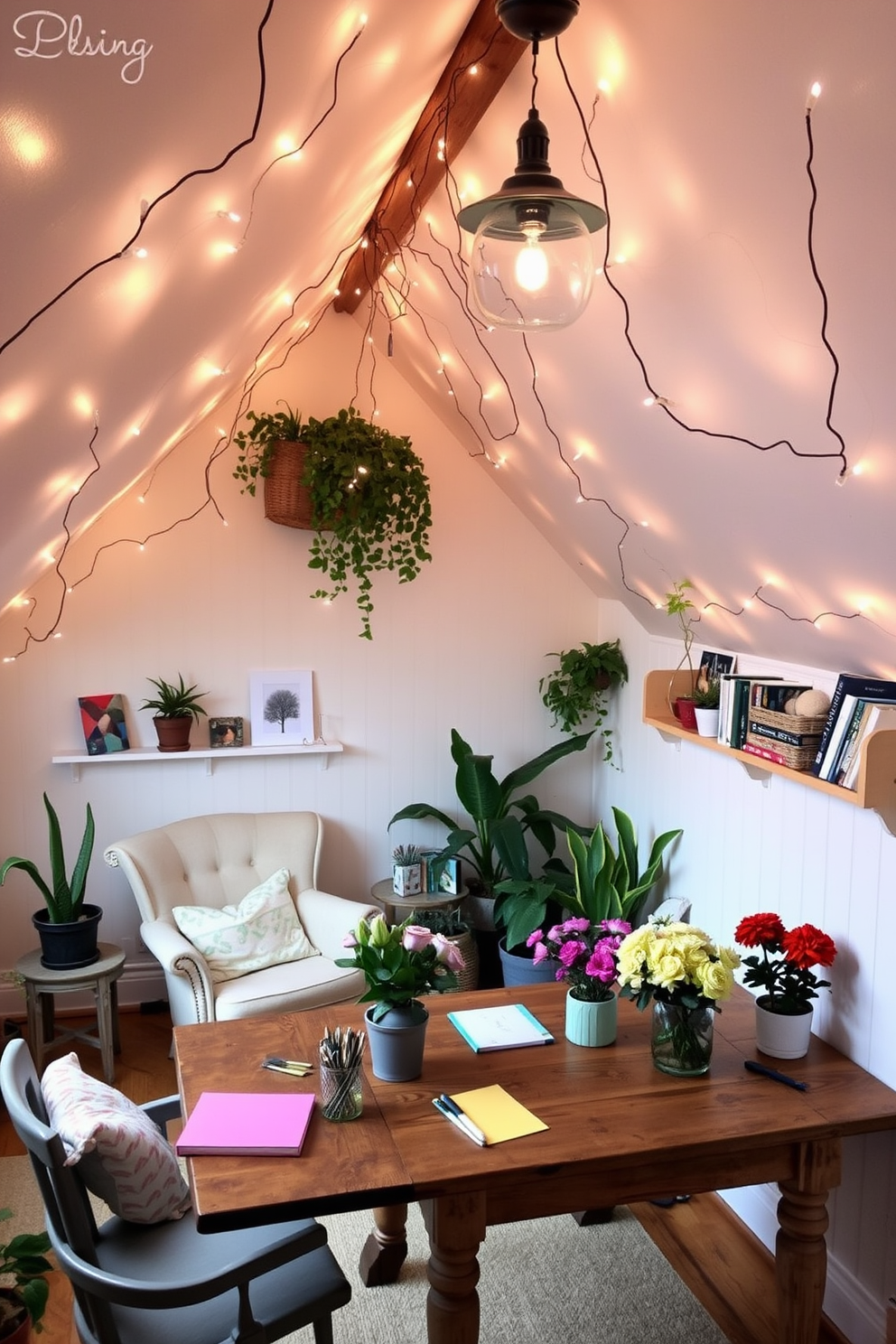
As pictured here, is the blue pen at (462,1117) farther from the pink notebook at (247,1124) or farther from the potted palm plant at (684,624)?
the potted palm plant at (684,624)

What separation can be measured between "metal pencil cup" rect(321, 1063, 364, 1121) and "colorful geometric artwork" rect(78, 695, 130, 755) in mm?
2315

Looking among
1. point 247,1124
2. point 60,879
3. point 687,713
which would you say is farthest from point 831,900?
point 60,879

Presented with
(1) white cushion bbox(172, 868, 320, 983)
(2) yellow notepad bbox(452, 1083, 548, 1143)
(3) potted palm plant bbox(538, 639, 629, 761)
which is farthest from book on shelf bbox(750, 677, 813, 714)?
(1) white cushion bbox(172, 868, 320, 983)

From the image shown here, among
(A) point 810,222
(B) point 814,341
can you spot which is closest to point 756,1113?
(B) point 814,341

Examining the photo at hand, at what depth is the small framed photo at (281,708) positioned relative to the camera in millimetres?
4242

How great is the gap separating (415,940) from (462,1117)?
359mm

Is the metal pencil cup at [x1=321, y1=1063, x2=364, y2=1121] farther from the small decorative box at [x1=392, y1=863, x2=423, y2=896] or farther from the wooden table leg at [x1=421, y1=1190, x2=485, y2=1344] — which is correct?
the small decorative box at [x1=392, y1=863, x2=423, y2=896]

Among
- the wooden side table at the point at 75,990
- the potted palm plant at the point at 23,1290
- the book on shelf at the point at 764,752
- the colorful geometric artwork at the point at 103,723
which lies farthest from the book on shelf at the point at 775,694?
the colorful geometric artwork at the point at 103,723

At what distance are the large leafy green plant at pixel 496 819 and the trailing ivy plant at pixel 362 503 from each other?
2.40ft

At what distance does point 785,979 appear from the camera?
2428 millimetres

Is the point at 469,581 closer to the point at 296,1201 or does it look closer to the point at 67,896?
the point at 67,896

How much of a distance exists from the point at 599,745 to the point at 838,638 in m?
2.03

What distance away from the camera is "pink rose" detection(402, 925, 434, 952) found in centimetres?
217

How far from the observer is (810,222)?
1.55 m
